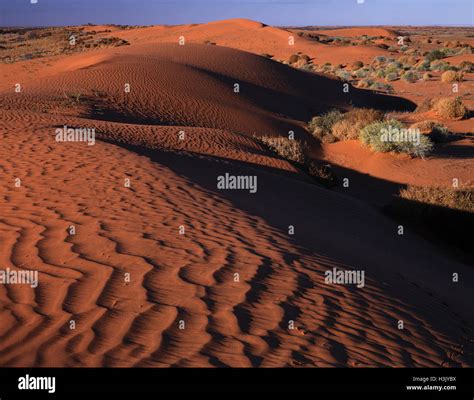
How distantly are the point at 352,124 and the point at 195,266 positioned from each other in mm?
15753

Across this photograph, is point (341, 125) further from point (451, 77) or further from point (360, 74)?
point (360, 74)

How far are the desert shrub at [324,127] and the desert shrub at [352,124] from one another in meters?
0.23

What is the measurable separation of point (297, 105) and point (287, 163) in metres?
13.1

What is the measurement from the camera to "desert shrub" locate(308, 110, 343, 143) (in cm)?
2014

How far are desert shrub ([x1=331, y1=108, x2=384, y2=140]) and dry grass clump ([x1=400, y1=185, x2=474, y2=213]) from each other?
7.07 m

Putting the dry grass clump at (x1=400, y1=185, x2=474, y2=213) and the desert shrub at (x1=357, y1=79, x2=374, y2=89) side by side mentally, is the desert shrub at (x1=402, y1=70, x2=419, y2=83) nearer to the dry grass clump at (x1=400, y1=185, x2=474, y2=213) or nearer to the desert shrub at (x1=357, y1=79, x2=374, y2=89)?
the desert shrub at (x1=357, y1=79, x2=374, y2=89)

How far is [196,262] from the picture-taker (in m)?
5.66

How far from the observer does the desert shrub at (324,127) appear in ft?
66.1

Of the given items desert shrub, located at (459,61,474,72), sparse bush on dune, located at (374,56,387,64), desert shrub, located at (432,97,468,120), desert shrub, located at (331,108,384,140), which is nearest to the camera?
desert shrub, located at (331,108,384,140)

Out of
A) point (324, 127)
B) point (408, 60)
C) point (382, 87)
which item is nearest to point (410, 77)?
point (382, 87)

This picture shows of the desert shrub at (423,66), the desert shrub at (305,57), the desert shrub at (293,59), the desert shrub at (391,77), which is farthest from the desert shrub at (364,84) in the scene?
the desert shrub at (293,59)

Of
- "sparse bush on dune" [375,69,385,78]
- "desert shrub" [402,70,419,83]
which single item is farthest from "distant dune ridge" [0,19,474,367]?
"sparse bush on dune" [375,69,385,78]
